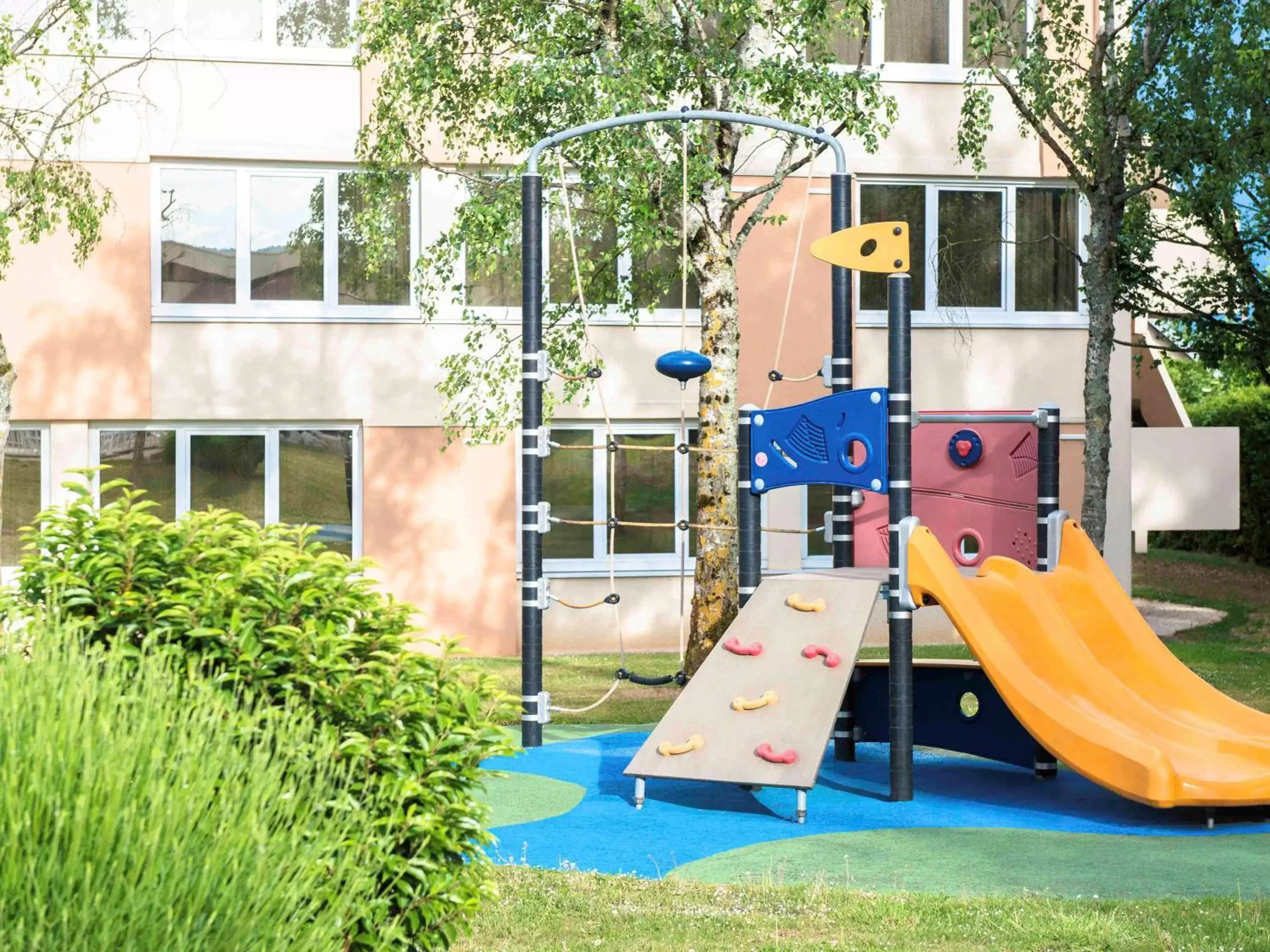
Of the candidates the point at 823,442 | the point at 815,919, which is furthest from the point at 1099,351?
the point at 815,919

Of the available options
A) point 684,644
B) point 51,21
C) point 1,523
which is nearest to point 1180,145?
point 684,644

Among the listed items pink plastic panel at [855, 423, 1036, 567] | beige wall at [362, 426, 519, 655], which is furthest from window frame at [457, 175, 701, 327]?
pink plastic panel at [855, 423, 1036, 567]

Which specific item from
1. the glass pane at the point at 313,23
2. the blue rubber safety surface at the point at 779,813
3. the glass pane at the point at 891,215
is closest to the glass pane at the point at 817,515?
the glass pane at the point at 891,215

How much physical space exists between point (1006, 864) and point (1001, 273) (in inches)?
476

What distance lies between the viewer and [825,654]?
7.87 meters

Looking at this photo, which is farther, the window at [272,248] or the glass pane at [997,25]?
the glass pane at [997,25]

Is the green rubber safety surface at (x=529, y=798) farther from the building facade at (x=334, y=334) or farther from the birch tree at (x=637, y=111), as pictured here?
the building facade at (x=334, y=334)

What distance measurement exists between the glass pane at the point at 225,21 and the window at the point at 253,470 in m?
4.14

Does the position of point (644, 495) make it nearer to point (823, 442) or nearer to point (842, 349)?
point (842, 349)

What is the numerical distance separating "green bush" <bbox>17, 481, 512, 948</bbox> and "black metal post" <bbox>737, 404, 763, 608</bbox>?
4846 mm

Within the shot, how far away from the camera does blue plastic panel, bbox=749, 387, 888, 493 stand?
25.9 feet

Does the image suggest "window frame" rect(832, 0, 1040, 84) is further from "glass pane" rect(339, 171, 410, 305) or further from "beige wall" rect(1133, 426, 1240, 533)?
"glass pane" rect(339, 171, 410, 305)

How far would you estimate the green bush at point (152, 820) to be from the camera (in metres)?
2.68

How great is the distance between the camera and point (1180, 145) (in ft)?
46.0
